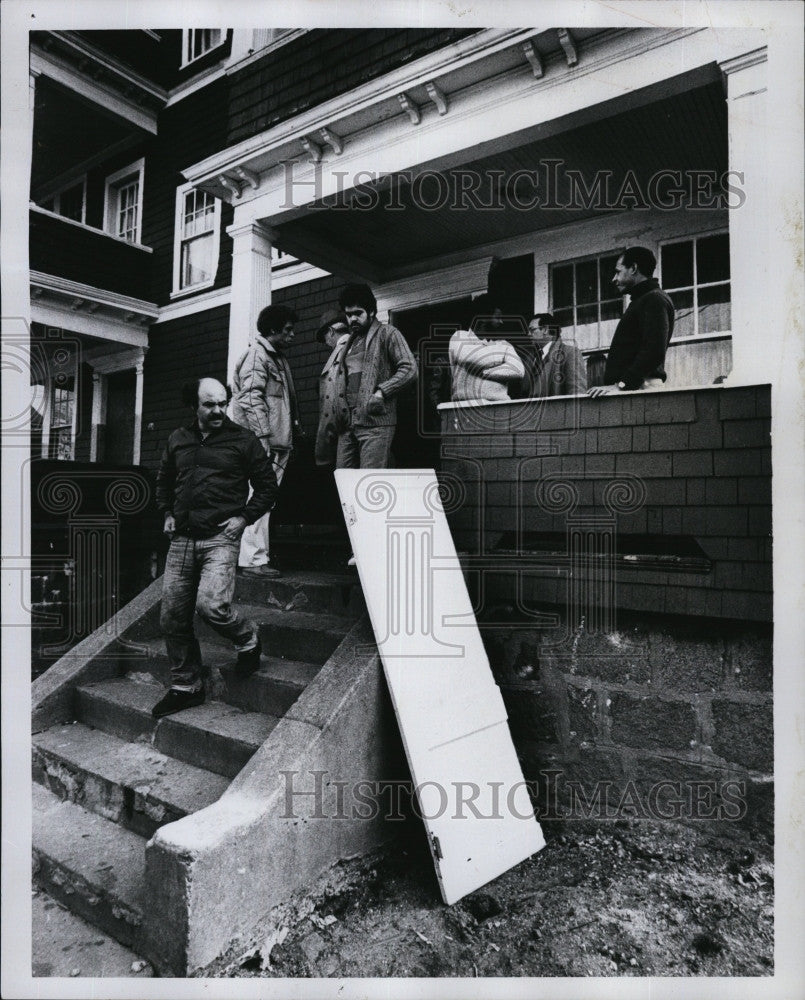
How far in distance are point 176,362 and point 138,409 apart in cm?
81

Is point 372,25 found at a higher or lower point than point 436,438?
higher

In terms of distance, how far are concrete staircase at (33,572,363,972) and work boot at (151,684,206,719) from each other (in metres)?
0.06

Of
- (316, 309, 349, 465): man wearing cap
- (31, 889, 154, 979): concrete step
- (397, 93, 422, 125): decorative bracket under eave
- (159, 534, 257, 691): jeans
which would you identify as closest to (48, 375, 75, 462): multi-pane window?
(159, 534, 257, 691): jeans

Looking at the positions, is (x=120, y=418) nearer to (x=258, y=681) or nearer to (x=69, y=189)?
(x=69, y=189)

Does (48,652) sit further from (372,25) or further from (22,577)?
(372,25)

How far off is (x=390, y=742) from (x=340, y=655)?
51 cm

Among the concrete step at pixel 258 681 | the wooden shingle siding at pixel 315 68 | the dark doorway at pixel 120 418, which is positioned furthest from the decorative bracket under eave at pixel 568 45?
the dark doorway at pixel 120 418

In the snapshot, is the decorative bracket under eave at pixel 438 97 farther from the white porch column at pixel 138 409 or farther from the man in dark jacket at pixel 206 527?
the white porch column at pixel 138 409

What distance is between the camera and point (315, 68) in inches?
184

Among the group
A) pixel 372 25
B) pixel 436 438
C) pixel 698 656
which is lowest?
pixel 698 656

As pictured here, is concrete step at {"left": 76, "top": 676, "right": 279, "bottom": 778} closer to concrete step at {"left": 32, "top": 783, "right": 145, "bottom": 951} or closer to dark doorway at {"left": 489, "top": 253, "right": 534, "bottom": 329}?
concrete step at {"left": 32, "top": 783, "right": 145, "bottom": 951}

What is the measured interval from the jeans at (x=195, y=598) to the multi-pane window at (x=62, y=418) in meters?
1.91

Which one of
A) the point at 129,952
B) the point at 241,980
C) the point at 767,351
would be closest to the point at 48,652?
the point at 129,952

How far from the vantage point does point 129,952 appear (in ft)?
7.57
